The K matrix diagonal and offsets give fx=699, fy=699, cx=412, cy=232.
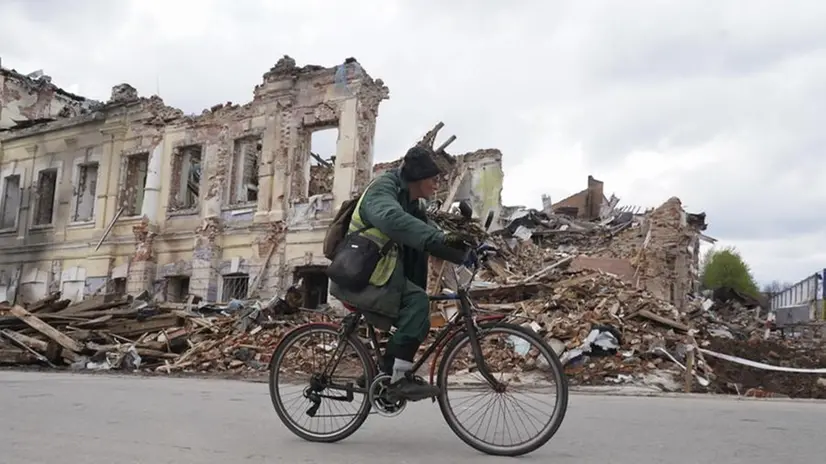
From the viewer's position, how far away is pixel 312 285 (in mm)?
20094

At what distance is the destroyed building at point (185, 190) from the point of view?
766 inches

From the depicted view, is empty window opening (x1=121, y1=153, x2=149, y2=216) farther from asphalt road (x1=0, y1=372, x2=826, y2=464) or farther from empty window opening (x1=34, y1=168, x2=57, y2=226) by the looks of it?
asphalt road (x1=0, y1=372, x2=826, y2=464)

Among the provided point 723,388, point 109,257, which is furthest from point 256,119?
point 723,388

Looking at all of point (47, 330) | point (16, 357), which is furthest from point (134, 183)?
point (16, 357)

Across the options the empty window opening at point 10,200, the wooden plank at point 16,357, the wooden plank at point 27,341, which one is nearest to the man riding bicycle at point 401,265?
the wooden plank at point 16,357

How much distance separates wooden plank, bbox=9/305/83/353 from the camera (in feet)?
46.0

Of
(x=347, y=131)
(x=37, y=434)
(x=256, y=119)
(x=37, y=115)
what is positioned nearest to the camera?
(x=37, y=434)

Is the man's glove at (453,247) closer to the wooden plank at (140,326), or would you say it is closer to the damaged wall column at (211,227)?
the wooden plank at (140,326)

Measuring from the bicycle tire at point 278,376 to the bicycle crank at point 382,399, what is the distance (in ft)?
0.28

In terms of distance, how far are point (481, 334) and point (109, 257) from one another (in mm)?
21894

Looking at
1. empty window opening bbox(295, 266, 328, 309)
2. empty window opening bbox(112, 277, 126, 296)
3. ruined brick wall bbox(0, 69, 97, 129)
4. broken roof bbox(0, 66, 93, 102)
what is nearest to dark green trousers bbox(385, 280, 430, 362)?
empty window opening bbox(295, 266, 328, 309)

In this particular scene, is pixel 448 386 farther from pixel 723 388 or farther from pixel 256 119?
pixel 256 119

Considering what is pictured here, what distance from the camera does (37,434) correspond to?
434cm

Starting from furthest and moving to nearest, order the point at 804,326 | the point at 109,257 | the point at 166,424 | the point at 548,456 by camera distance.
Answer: the point at 804,326 < the point at 109,257 < the point at 166,424 < the point at 548,456
